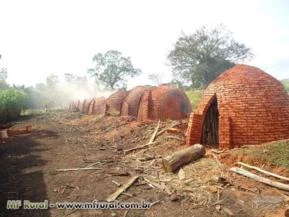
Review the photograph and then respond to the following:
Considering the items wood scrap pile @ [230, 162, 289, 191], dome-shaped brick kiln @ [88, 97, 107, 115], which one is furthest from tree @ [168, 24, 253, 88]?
wood scrap pile @ [230, 162, 289, 191]

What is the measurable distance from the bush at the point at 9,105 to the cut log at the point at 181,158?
23446 millimetres

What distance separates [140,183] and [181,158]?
5.24ft

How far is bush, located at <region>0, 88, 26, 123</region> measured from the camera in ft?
95.3

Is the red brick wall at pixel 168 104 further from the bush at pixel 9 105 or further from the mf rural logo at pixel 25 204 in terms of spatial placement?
the bush at pixel 9 105

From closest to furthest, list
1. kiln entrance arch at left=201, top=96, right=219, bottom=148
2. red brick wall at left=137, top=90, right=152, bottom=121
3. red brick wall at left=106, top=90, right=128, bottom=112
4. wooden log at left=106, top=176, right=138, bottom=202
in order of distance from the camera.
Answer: wooden log at left=106, top=176, right=138, bottom=202, kiln entrance arch at left=201, top=96, right=219, bottom=148, red brick wall at left=137, top=90, right=152, bottom=121, red brick wall at left=106, top=90, right=128, bottom=112

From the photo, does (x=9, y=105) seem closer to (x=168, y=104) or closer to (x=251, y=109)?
(x=168, y=104)

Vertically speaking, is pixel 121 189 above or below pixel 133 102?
below

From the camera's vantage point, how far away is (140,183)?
8.18 meters

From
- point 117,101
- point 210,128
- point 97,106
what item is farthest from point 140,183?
point 97,106

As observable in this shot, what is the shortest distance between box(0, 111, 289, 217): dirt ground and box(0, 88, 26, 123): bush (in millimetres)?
17322

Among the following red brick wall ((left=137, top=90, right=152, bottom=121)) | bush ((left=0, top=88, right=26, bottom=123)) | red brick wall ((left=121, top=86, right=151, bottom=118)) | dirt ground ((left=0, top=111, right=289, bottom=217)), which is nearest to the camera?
dirt ground ((left=0, top=111, right=289, bottom=217))

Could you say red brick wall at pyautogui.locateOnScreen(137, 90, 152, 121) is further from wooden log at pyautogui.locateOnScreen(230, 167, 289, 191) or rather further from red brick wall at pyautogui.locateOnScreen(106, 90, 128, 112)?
wooden log at pyautogui.locateOnScreen(230, 167, 289, 191)

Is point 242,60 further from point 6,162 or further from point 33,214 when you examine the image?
point 33,214

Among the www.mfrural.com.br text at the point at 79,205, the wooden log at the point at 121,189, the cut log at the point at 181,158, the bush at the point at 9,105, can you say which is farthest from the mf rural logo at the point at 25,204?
the bush at the point at 9,105
